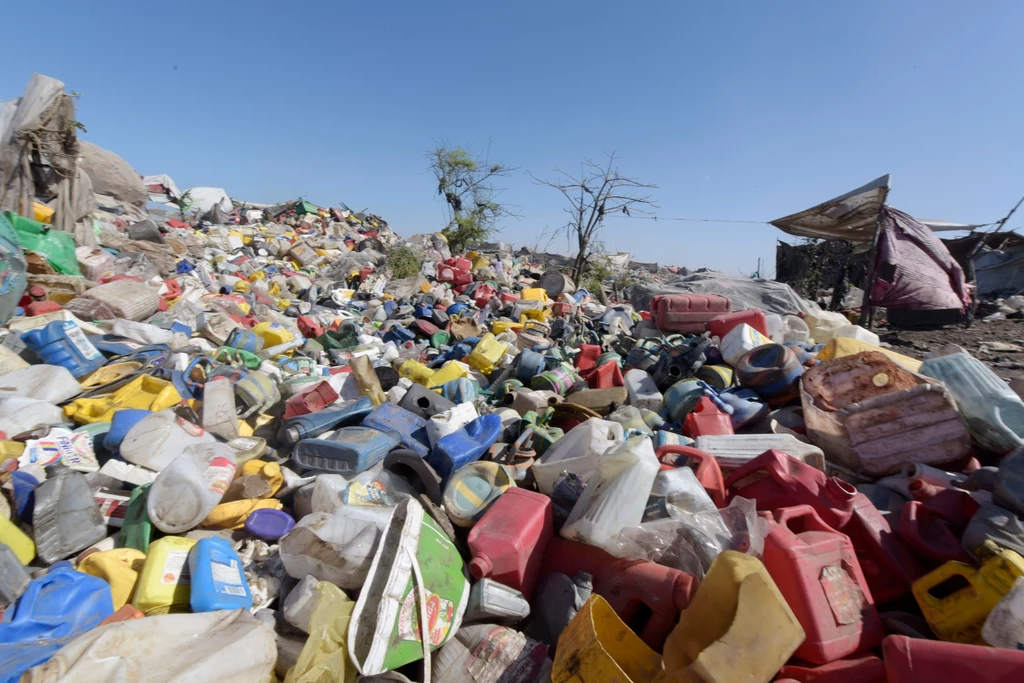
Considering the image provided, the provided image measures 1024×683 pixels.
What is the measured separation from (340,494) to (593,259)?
947 centimetres

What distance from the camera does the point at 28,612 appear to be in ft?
4.66

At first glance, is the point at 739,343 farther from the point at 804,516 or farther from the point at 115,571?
the point at 115,571

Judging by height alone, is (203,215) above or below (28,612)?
above

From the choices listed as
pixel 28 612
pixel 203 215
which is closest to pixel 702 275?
pixel 28 612

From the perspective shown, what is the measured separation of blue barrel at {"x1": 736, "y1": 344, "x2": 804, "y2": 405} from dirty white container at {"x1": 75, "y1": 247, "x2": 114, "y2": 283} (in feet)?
20.7

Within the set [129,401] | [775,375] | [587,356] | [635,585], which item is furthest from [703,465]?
[129,401]

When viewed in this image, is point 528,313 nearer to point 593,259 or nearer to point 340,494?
point 340,494

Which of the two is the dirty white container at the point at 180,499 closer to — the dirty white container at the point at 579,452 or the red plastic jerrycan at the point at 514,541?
the red plastic jerrycan at the point at 514,541

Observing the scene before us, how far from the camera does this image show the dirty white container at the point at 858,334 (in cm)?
414

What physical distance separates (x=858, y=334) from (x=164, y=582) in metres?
5.09

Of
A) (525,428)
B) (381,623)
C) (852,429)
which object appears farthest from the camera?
(525,428)

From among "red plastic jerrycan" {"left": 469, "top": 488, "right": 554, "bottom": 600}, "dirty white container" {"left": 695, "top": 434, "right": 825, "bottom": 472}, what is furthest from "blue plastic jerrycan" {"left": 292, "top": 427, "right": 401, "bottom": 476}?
"dirty white container" {"left": 695, "top": 434, "right": 825, "bottom": 472}

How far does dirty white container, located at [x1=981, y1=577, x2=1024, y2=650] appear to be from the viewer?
3.92 feet

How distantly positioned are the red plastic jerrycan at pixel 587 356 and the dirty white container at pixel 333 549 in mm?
2701
